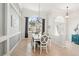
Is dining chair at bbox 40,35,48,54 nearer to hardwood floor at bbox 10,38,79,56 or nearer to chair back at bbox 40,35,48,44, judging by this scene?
chair back at bbox 40,35,48,44

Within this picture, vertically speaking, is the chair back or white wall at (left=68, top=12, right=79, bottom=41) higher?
white wall at (left=68, top=12, right=79, bottom=41)

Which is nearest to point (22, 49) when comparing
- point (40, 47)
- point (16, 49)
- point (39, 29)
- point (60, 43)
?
point (16, 49)

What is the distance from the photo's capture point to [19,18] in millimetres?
4465

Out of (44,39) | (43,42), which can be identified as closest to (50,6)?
(44,39)

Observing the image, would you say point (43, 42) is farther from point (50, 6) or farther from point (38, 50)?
point (50, 6)

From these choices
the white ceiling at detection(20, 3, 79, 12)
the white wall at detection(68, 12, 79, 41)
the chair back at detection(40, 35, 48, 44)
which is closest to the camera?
the white ceiling at detection(20, 3, 79, 12)

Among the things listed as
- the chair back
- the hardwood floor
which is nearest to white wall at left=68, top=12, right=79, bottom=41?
the hardwood floor

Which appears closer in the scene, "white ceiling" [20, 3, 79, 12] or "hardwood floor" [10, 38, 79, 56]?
"white ceiling" [20, 3, 79, 12]

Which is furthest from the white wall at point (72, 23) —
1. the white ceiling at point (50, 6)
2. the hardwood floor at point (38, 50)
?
the hardwood floor at point (38, 50)

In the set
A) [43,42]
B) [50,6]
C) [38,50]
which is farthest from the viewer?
[43,42]

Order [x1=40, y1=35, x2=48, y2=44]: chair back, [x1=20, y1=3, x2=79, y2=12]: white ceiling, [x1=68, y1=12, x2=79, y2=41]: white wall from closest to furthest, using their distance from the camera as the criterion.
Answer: [x1=20, y1=3, x2=79, y2=12]: white ceiling < [x1=68, y1=12, x2=79, y2=41]: white wall < [x1=40, y1=35, x2=48, y2=44]: chair back

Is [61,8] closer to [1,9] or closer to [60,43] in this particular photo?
[60,43]

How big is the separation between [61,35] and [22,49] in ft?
4.74

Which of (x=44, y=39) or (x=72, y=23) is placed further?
(x=44, y=39)
